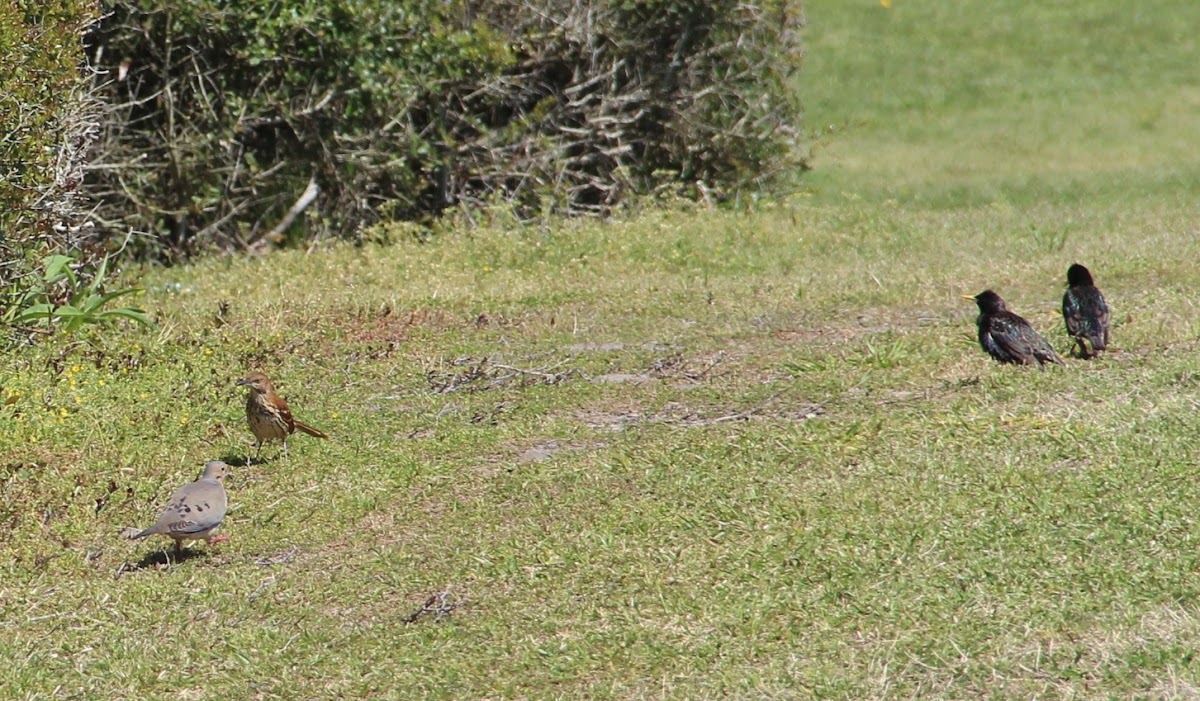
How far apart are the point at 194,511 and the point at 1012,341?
15.2ft

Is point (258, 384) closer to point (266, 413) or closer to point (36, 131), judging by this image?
point (266, 413)

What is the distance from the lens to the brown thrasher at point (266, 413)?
778cm

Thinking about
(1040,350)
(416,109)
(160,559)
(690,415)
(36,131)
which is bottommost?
(160,559)

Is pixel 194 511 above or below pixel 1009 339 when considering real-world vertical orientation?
below

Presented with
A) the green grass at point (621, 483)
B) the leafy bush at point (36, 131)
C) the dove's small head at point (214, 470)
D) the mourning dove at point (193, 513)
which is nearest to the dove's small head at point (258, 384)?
the green grass at point (621, 483)

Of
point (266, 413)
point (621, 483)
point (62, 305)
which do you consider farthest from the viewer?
point (62, 305)

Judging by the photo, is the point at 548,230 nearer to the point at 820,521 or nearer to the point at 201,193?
the point at 201,193

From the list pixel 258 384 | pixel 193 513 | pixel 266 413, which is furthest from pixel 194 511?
pixel 258 384

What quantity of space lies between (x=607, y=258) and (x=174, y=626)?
7660 mm

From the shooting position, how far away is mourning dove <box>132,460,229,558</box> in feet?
21.3

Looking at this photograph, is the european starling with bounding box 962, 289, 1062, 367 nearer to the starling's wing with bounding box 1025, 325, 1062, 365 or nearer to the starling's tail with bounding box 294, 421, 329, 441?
the starling's wing with bounding box 1025, 325, 1062, 365

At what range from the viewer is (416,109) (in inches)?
603

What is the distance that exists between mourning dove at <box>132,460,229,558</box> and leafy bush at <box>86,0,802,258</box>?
720 centimetres

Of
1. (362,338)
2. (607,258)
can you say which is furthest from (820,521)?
(607,258)
